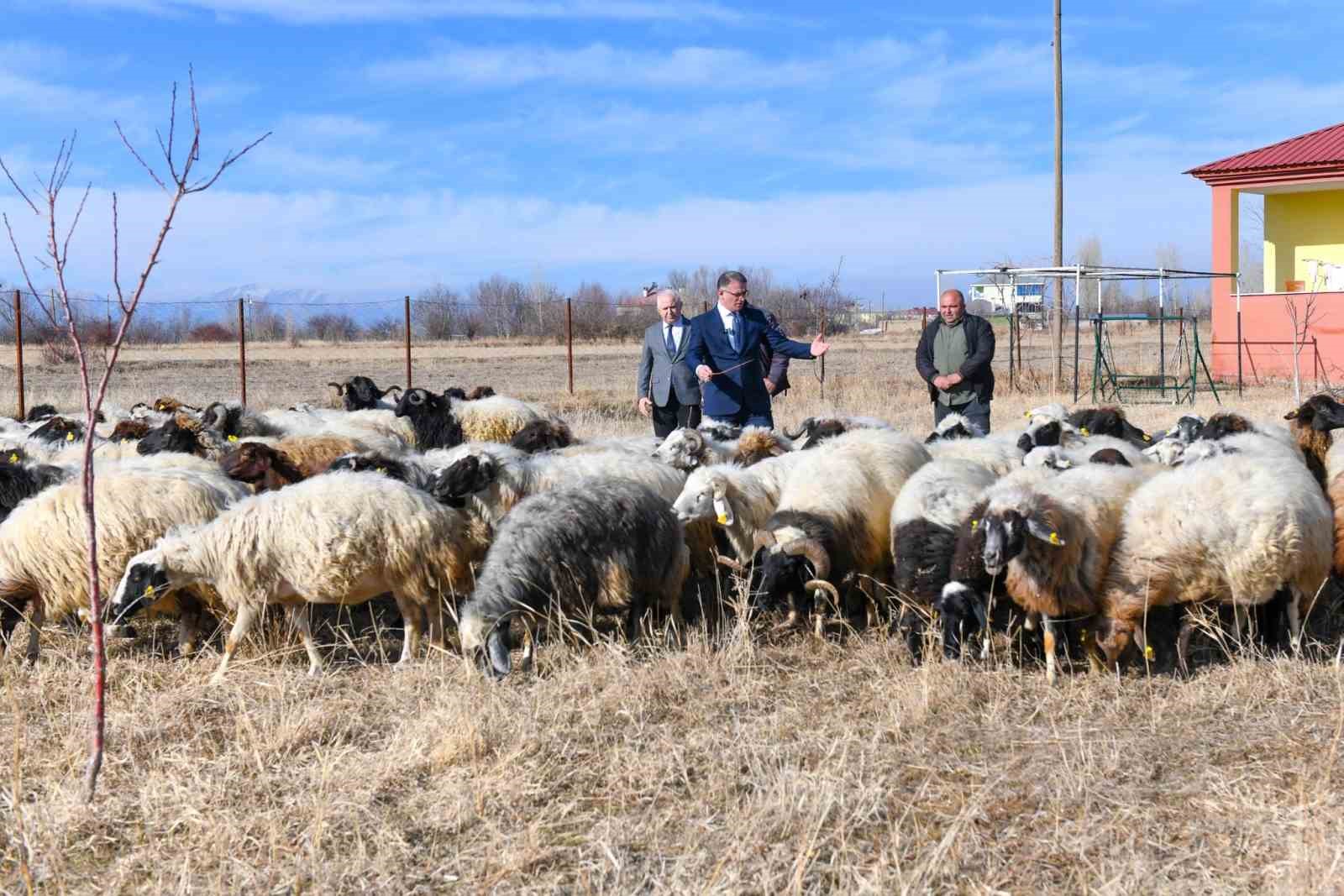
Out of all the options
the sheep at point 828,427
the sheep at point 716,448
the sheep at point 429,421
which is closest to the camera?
the sheep at point 716,448

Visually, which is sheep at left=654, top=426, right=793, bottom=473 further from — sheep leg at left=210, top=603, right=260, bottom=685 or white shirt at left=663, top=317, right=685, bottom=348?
sheep leg at left=210, top=603, right=260, bottom=685

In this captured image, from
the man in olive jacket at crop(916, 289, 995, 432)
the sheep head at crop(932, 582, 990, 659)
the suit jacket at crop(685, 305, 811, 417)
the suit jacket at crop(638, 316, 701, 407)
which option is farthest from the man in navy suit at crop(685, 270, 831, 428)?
the sheep head at crop(932, 582, 990, 659)

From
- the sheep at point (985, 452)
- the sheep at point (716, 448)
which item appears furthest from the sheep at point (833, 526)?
the sheep at point (716, 448)

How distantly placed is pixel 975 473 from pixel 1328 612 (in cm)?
209

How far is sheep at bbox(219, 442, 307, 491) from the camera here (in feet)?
26.5

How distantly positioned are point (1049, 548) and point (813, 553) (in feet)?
4.40

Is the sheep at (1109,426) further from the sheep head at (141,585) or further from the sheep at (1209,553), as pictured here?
the sheep head at (141,585)

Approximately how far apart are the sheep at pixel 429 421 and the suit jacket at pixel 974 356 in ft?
13.8

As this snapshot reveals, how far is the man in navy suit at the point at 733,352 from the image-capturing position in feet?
31.7

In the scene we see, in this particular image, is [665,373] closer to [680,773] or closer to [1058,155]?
[680,773]

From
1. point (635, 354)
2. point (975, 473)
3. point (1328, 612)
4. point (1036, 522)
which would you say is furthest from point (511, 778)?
point (635, 354)

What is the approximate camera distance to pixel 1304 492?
21.9 feet

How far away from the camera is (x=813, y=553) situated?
23.1ft

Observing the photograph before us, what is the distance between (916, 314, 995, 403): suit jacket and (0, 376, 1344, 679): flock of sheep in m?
2.43
